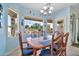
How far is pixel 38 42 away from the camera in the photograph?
224 cm

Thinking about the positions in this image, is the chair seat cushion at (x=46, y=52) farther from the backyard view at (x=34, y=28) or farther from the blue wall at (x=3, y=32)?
the blue wall at (x=3, y=32)

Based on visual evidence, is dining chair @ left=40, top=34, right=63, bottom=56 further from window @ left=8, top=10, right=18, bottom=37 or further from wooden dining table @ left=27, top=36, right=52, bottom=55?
window @ left=8, top=10, right=18, bottom=37

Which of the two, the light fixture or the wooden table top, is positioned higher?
the light fixture

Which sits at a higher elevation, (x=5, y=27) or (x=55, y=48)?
(x=5, y=27)

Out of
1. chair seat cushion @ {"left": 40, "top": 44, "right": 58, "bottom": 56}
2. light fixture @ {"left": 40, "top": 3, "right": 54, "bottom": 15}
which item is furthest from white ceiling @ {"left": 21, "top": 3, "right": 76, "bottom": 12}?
chair seat cushion @ {"left": 40, "top": 44, "right": 58, "bottom": 56}

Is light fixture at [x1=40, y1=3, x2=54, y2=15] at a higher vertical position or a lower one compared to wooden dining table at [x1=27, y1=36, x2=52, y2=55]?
higher

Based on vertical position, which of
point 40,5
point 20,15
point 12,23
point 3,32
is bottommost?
point 3,32

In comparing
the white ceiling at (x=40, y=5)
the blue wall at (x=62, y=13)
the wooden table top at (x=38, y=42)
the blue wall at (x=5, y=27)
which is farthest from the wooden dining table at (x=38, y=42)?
the white ceiling at (x=40, y=5)

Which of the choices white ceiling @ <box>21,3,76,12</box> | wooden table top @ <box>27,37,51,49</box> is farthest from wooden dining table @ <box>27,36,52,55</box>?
white ceiling @ <box>21,3,76,12</box>

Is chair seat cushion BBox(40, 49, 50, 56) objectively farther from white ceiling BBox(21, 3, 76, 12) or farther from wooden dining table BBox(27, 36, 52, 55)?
white ceiling BBox(21, 3, 76, 12)

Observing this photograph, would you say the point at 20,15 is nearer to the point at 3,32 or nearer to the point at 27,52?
the point at 3,32

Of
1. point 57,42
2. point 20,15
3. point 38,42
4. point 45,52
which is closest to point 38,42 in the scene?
point 38,42

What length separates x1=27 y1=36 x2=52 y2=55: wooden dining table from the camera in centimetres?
223

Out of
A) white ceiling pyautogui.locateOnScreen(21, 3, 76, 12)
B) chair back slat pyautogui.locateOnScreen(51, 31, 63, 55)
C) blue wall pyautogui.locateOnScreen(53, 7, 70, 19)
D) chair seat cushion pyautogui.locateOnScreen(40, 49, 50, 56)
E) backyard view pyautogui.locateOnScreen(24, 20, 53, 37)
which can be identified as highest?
white ceiling pyautogui.locateOnScreen(21, 3, 76, 12)
